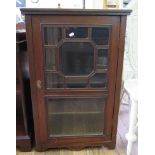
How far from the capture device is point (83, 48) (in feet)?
4.51

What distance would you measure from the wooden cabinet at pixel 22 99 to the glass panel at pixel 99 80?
0.48 meters

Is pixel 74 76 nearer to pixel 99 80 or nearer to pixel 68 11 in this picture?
pixel 99 80

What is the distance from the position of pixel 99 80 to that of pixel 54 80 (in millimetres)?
310

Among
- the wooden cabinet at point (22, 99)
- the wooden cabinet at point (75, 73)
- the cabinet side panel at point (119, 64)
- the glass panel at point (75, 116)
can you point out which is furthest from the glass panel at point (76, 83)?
the wooden cabinet at point (22, 99)

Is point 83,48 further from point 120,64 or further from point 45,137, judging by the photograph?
point 45,137

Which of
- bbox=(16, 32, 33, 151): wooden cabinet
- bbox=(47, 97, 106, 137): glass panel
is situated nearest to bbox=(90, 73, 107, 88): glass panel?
bbox=(47, 97, 106, 137): glass panel

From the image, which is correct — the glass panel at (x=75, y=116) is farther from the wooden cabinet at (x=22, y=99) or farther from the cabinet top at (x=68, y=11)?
the cabinet top at (x=68, y=11)

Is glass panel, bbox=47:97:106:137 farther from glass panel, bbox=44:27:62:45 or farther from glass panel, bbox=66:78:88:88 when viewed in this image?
glass panel, bbox=44:27:62:45

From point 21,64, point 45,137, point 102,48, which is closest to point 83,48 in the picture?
point 102,48

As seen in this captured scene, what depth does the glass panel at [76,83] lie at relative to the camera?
1.44 meters

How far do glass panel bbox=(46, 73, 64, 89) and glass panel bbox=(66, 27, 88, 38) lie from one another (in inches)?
11.0

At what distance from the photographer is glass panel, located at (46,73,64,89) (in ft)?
4.66

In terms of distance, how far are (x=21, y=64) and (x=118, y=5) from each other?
109cm
